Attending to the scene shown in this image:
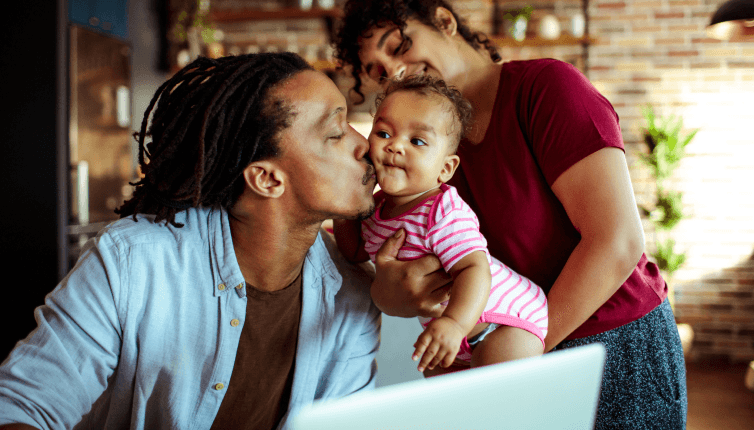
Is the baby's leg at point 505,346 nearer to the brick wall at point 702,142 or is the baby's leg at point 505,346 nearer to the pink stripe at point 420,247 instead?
the pink stripe at point 420,247

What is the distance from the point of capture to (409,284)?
1.08 metres

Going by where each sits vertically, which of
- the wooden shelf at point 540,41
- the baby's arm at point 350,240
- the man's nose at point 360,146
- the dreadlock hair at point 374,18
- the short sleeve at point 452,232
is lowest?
the baby's arm at point 350,240

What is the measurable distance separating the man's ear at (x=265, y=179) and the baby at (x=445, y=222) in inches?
9.0

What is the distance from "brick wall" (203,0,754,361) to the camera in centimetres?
429

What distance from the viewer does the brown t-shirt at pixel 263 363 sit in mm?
1203

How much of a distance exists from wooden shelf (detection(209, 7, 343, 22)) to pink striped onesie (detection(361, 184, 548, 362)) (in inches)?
159

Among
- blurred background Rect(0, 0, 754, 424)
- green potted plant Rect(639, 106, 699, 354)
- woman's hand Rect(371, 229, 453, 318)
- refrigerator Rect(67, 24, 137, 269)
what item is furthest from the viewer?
green potted plant Rect(639, 106, 699, 354)

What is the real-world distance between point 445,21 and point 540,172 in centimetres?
52

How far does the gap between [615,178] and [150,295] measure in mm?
991

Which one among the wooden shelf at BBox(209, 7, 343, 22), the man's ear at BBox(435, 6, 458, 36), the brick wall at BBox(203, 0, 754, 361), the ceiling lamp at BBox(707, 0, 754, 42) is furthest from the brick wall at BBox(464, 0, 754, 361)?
the man's ear at BBox(435, 6, 458, 36)

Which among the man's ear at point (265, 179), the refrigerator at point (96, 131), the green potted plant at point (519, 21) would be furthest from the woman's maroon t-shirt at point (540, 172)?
the green potted plant at point (519, 21)

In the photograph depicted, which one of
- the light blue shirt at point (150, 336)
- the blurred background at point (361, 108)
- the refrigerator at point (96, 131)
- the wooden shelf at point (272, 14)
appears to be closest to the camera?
the light blue shirt at point (150, 336)

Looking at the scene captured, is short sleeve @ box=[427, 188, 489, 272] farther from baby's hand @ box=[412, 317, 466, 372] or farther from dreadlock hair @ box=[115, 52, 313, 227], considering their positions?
dreadlock hair @ box=[115, 52, 313, 227]

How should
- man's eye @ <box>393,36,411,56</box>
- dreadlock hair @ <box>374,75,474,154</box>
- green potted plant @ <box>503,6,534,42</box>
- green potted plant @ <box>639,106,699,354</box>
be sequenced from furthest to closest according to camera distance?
green potted plant @ <box>503,6,534,42</box> → green potted plant @ <box>639,106,699,354</box> → man's eye @ <box>393,36,411,56</box> → dreadlock hair @ <box>374,75,474,154</box>
